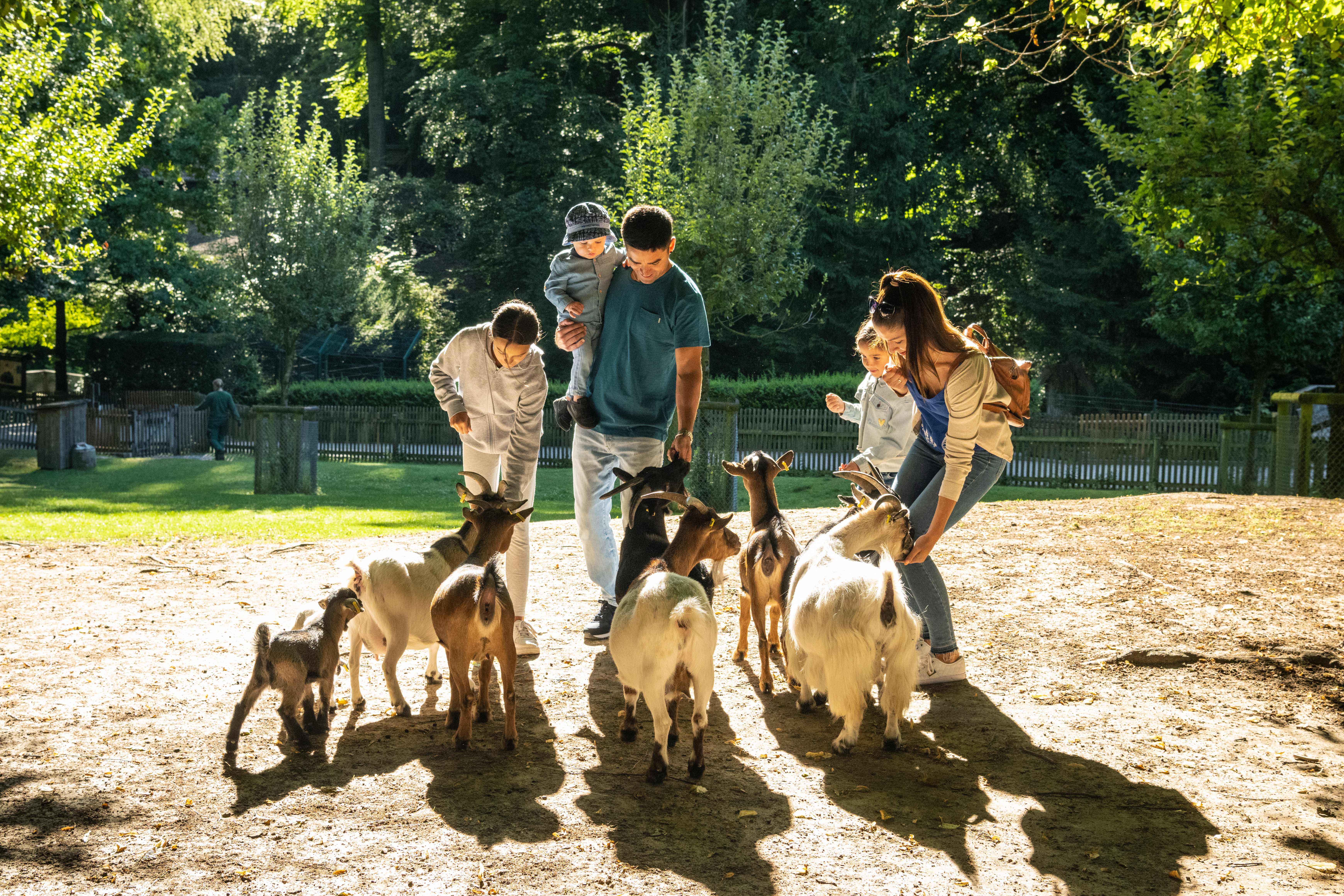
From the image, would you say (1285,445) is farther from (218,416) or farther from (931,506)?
(218,416)

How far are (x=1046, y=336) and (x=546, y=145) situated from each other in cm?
1685

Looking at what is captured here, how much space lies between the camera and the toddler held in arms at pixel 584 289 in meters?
5.93

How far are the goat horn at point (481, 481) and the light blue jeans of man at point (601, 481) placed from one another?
0.53m

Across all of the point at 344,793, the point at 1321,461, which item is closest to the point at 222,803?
the point at 344,793

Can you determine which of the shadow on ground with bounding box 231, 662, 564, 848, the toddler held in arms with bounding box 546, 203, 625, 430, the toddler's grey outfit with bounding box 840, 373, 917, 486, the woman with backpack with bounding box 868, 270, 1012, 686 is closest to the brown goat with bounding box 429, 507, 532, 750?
the shadow on ground with bounding box 231, 662, 564, 848

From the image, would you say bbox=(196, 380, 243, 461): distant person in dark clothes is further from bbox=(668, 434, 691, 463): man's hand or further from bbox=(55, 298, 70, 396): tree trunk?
bbox=(668, 434, 691, 463): man's hand

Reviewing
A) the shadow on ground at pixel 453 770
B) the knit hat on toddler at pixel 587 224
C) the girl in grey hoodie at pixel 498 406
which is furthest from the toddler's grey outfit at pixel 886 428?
the shadow on ground at pixel 453 770

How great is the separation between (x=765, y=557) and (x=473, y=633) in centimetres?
171

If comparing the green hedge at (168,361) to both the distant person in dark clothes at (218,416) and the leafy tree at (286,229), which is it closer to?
the leafy tree at (286,229)

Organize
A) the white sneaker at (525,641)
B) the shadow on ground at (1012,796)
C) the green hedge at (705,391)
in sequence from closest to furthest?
the shadow on ground at (1012,796), the white sneaker at (525,641), the green hedge at (705,391)

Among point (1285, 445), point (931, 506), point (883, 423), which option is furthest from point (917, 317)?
point (1285, 445)

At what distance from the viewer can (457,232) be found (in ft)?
116

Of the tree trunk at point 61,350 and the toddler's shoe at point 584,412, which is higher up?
the tree trunk at point 61,350

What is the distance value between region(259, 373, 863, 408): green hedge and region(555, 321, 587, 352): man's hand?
16437mm
